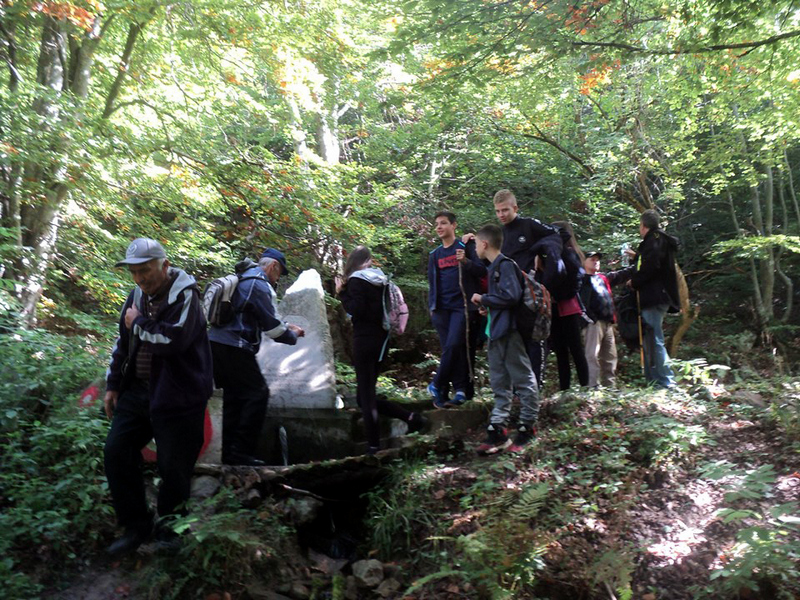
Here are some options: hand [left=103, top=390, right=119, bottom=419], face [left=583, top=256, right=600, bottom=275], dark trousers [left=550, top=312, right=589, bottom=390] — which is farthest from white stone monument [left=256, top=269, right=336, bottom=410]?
face [left=583, top=256, right=600, bottom=275]

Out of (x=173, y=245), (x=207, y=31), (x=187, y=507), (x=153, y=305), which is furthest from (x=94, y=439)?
(x=207, y=31)

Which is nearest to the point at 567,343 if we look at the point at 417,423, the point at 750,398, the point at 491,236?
the point at 491,236

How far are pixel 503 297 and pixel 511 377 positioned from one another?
2.43ft

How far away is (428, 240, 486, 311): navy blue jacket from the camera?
598 cm

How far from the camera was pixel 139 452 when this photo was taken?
3.96m

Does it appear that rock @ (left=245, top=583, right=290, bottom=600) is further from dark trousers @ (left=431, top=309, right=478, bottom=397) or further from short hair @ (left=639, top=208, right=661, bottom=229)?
short hair @ (left=639, top=208, right=661, bottom=229)

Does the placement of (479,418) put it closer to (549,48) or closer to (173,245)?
(549,48)

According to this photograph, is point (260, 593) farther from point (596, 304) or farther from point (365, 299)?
point (596, 304)

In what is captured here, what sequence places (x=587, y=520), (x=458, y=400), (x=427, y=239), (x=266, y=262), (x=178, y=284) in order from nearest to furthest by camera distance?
(x=178, y=284), (x=587, y=520), (x=266, y=262), (x=458, y=400), (x=427, y=239)

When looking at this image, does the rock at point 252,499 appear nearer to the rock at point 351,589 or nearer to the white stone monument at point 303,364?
the rock at point 351,589

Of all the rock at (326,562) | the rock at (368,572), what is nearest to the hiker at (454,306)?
the rock at (326,562)

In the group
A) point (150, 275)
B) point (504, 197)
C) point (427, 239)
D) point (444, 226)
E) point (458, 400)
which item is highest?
point (427, 239)

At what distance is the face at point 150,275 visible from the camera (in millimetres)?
3729

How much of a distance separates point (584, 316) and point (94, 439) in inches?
193
